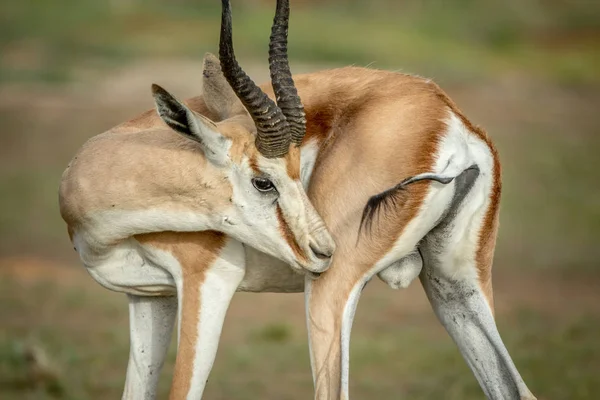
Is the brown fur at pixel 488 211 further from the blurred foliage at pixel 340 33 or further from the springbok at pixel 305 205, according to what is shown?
the blurred foliage at pixel 340 33

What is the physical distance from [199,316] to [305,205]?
0.79 meters

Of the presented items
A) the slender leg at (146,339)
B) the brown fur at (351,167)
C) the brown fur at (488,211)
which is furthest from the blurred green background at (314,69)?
the brown fur at (351,167)

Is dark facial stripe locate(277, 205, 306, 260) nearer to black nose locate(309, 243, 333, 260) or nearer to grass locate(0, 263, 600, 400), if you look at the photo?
black nose locate(309, 243, 333, 260)

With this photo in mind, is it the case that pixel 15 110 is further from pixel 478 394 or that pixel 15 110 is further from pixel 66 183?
pixel 66 183

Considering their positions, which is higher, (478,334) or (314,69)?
(478,334)

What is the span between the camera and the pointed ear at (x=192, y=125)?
5.23 meters

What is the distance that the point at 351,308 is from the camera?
532 centimetres

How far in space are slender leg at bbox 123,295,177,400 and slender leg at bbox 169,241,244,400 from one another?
505 mm

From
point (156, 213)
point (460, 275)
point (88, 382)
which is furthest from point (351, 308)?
point (88, 382)

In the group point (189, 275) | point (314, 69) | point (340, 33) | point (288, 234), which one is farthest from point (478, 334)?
point (340, 33)

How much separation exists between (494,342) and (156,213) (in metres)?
1.89

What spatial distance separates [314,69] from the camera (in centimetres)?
1931

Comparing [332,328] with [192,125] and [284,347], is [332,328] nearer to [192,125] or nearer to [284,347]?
[192,125]

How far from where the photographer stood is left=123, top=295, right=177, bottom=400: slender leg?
602 cm
